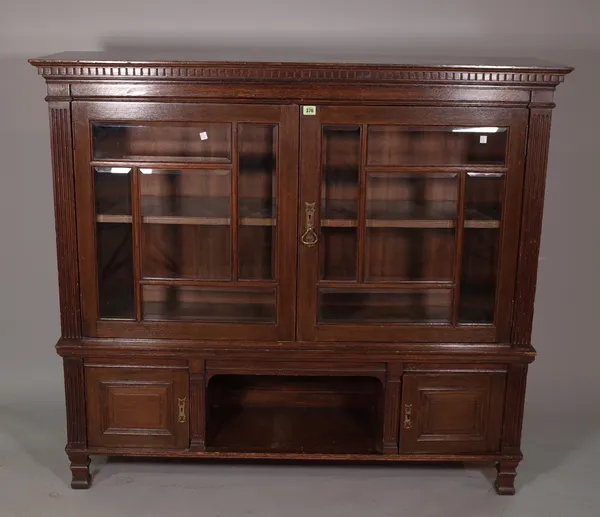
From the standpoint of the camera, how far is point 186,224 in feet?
9.43

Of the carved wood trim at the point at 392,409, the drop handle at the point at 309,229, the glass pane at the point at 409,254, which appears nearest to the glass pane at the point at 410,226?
the glass pane at the point at 409,254

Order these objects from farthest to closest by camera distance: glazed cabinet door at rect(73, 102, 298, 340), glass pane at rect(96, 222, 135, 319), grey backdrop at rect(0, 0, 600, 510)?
grey backdrop at rect(0, 0, 600, 510) → glass pane at rect(96, 222, 135, 319) → glazed cabinet door at rect(73, 102, 298, 340)

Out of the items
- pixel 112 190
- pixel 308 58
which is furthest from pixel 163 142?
pixel 308 58

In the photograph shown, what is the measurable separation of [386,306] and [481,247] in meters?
0.40

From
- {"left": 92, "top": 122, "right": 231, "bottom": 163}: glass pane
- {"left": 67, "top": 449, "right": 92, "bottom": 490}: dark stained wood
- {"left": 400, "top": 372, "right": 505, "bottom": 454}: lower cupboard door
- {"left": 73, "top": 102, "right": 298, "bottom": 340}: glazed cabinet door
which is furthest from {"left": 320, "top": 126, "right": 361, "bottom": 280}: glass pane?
{"left": 67, "top": 449, "right": 92, "bottom": 490}: dark stained wood

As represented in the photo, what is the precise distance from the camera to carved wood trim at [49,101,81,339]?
8.84ft

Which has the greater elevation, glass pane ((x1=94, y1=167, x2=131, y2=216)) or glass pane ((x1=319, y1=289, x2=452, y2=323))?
glass pane ((x1=94, y1=167, x2=131, y2=216))

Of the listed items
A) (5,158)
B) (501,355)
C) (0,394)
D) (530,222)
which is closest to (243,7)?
(5,158)

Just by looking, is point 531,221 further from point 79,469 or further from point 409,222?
point 79,469

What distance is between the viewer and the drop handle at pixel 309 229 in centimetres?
278

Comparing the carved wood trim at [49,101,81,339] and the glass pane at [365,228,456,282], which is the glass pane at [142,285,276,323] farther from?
the glass pane at [365,228,456,282]

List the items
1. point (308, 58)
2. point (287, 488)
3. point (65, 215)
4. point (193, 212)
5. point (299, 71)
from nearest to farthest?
point (299, 71)
point (65, 215)
point (193, 212)
point (287, 488)
point (308, 58)

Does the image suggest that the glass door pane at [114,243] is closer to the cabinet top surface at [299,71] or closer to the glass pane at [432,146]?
the cabinet top surface at [299,71]

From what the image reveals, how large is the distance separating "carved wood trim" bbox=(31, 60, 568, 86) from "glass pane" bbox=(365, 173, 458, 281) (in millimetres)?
352
